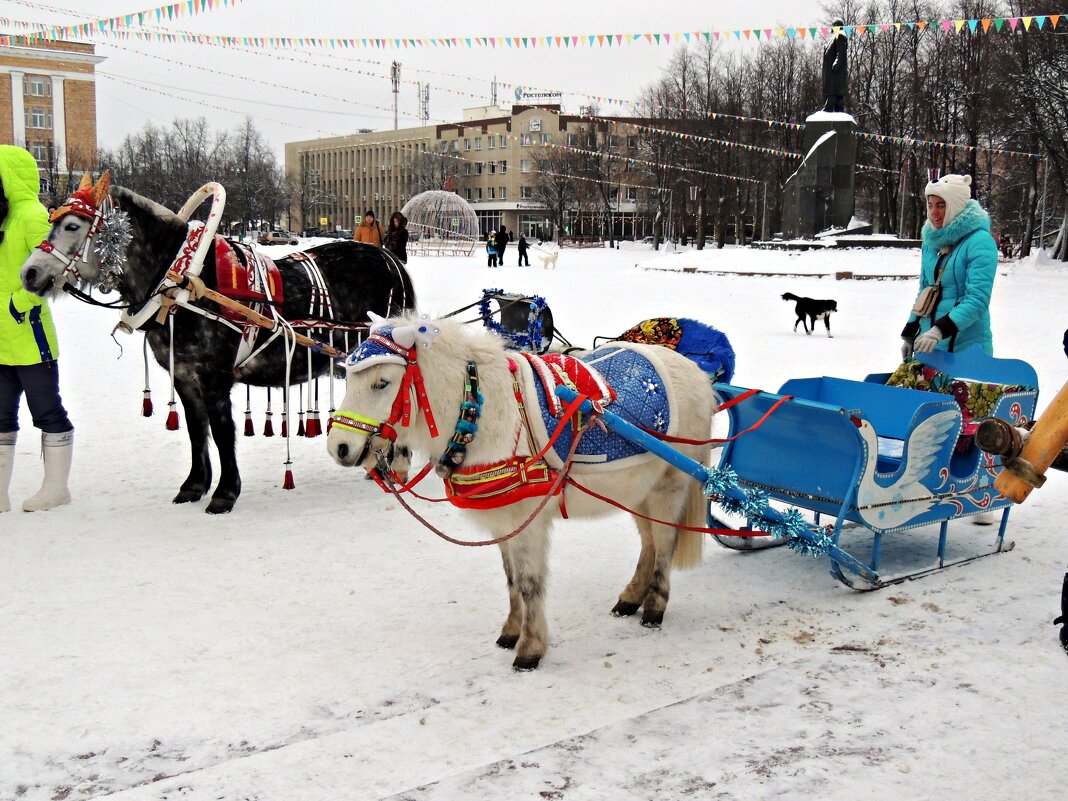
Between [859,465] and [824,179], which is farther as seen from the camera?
[824,179]

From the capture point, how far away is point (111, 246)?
6051 mm

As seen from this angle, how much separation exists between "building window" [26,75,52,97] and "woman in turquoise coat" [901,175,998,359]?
79.4 metres

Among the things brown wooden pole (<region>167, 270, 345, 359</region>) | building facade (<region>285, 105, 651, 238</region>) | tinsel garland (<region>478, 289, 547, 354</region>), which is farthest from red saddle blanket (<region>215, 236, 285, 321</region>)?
building facade (<region>285, 105, 651, 238</region>)

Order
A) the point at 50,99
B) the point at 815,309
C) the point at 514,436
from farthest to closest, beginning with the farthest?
the point at 50,99, the point at 815,309, the point at 514,436

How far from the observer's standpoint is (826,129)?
105ft

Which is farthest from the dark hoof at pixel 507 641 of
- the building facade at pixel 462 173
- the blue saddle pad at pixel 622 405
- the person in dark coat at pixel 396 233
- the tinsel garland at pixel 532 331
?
the building facade at pixel 462 173

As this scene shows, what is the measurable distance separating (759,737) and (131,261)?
4936 millimetres

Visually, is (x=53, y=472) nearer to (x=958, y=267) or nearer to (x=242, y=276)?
(x=242, y=276)

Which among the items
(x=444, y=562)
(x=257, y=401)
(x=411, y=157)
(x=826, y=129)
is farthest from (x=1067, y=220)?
(x=411, y=157)

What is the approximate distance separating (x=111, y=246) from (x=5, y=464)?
1.66 m

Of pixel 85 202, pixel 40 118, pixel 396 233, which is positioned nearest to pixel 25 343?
pixel 85 202

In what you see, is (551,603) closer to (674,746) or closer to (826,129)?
(674,746)

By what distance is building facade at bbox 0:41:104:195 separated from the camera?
2594 inches

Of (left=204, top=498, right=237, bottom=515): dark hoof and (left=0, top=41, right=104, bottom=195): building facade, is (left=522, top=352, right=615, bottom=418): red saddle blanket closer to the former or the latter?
(left=204, top=498, right=237, bottom=515): dark hoof
